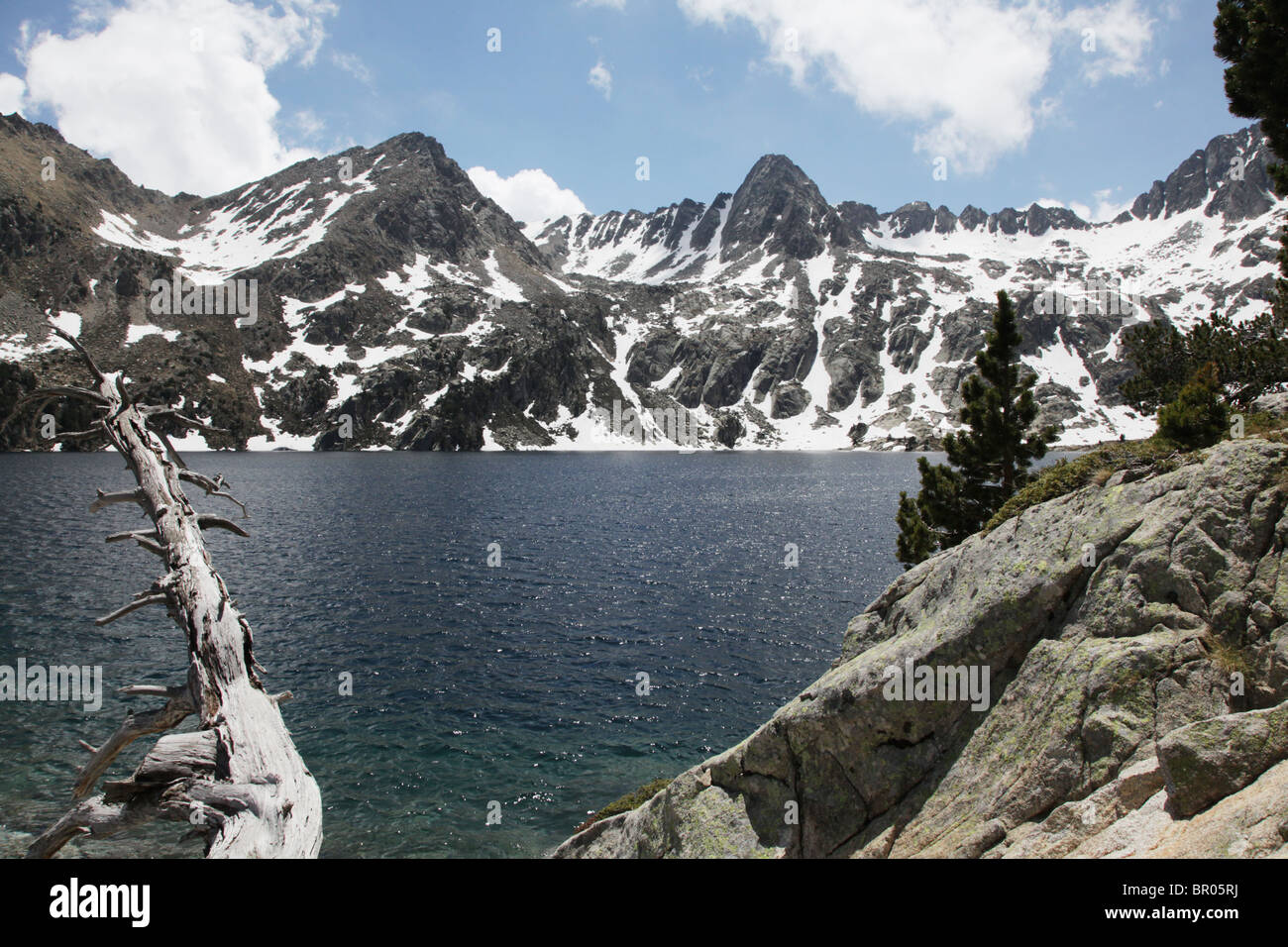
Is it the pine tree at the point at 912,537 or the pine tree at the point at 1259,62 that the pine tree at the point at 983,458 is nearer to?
the pine tree at the point at 912,537

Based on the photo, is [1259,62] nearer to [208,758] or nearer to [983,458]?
[983,458]

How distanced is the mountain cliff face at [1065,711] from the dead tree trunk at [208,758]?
8.71 meters

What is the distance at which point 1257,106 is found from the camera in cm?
1463

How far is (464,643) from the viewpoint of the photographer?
34.9 m

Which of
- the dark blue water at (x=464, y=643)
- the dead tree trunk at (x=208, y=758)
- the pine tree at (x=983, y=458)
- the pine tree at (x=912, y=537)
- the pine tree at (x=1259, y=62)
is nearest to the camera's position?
the dead tree trunk at (x=208, y=758)

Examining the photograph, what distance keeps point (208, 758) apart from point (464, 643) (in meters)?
30.1

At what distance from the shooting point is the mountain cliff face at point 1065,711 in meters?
7.16

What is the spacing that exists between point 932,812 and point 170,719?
1124 centimetres

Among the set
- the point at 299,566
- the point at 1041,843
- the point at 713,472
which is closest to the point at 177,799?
the point at 1041,843

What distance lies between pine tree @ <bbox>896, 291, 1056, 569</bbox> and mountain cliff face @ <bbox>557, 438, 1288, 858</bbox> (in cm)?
1716

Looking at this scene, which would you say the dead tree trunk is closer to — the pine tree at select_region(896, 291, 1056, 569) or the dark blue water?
the dark blue water

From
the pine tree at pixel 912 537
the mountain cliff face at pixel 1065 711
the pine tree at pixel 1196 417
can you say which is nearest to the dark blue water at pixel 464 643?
the pine tree at pixel 912 537
